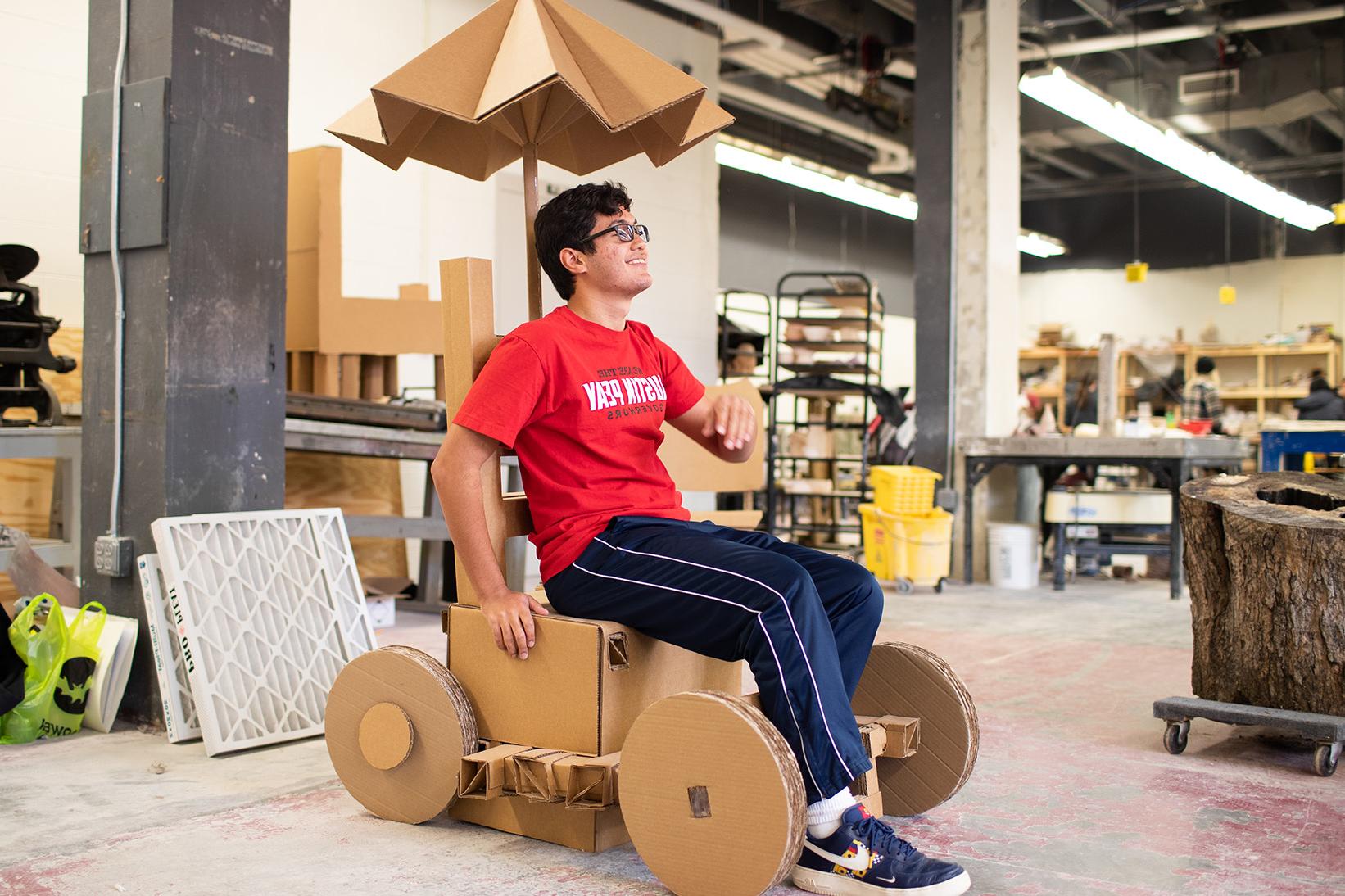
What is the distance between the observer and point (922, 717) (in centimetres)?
270

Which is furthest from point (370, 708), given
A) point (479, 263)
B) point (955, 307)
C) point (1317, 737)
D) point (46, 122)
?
point (955, 307)

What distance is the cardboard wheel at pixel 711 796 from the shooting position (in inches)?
80.8

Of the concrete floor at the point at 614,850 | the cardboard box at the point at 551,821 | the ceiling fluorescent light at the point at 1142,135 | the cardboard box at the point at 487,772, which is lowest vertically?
the concrete floor at the point at 614,850

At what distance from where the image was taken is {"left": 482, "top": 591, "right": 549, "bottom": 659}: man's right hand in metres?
2.48

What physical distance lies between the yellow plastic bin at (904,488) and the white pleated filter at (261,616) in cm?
443

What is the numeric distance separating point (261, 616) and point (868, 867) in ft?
7.05

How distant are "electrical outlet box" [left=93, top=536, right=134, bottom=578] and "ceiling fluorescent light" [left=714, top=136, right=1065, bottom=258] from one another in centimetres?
758

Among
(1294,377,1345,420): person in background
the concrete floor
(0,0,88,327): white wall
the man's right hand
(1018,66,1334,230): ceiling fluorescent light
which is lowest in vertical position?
the concrete floor

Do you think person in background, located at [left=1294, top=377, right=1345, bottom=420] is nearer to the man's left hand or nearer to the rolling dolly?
the rolling dolly

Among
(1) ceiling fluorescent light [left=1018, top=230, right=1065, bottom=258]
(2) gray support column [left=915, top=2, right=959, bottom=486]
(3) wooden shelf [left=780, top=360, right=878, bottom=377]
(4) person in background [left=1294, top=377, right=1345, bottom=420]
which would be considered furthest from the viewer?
(1) ceiling fluorescent light [left=1018, top=230, right=1065, bottom=258]

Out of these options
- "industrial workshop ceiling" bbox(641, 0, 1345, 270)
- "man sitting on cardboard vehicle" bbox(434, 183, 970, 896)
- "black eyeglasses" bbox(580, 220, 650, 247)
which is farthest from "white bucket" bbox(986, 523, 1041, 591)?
"black eyeglasses" bbox(580, 220, 650, 247)

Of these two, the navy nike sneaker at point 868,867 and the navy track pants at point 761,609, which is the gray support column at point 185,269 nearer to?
the navy track pants at point 761,609

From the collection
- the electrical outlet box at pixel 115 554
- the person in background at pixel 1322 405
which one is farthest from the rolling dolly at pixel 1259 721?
the person in background at pixel 1322 405

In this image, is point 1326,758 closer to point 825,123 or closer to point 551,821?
point 551,821
